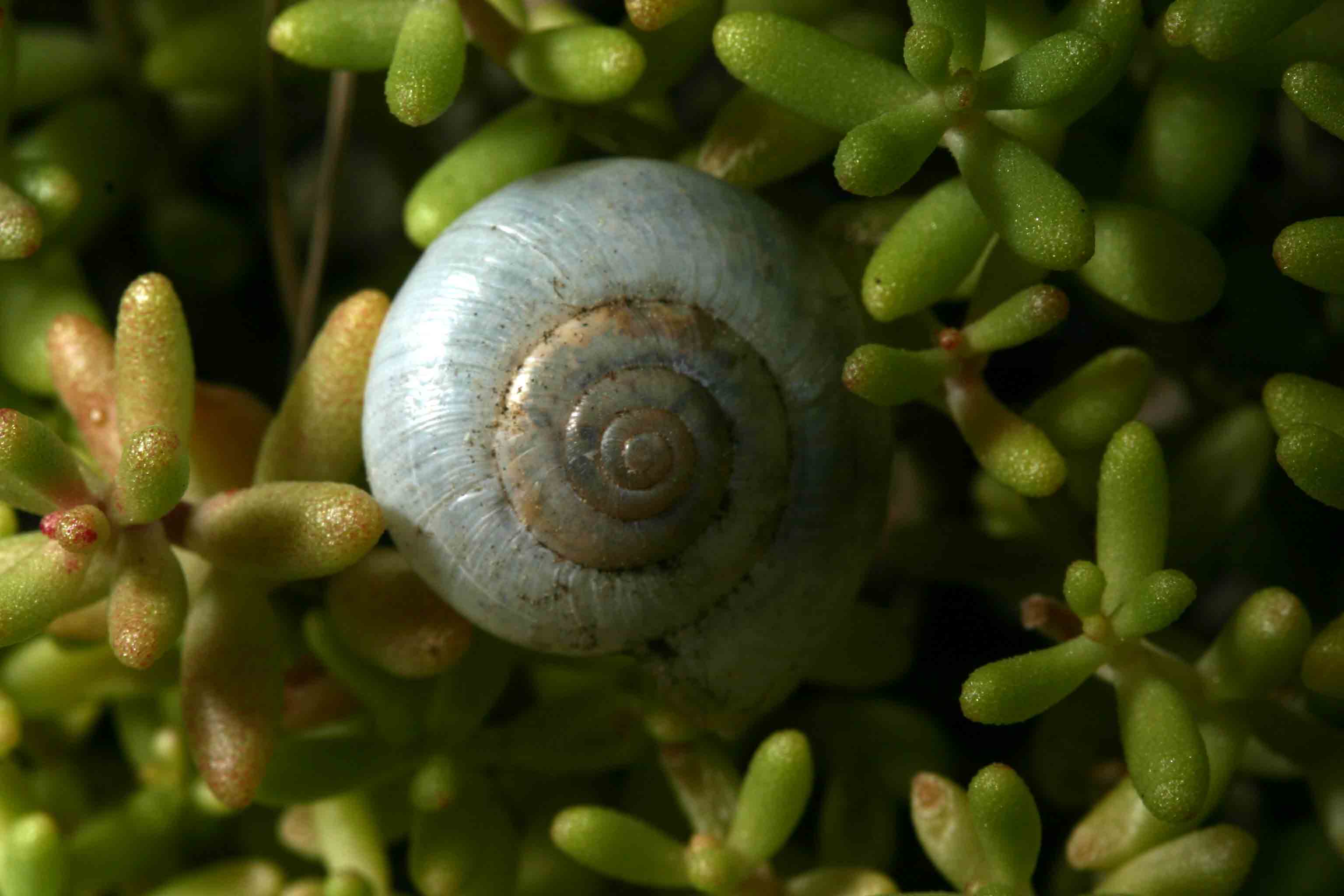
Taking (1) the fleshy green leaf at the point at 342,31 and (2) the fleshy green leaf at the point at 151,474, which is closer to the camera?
(2) the fleshy green leaf at the point at 151,474

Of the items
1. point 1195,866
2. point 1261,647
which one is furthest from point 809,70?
point 1195,866

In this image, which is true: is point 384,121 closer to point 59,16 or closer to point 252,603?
point 59,16

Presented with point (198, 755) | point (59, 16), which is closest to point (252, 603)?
point (198, 755)

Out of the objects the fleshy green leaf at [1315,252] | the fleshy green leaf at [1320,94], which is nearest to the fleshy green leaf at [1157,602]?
the fleshy green leaf at [1315,252]

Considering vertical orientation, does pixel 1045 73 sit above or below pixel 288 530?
above

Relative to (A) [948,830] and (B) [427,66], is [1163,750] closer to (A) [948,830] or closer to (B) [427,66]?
(A) [948,830]

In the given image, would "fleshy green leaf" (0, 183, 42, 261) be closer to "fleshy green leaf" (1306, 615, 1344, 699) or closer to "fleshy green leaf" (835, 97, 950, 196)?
"fleshy green leaf" (835, 97, 950, 196)

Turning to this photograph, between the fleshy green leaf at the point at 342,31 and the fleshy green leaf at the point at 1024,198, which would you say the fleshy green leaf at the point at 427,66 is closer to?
the fleshy green leaf at the point at 342,31
